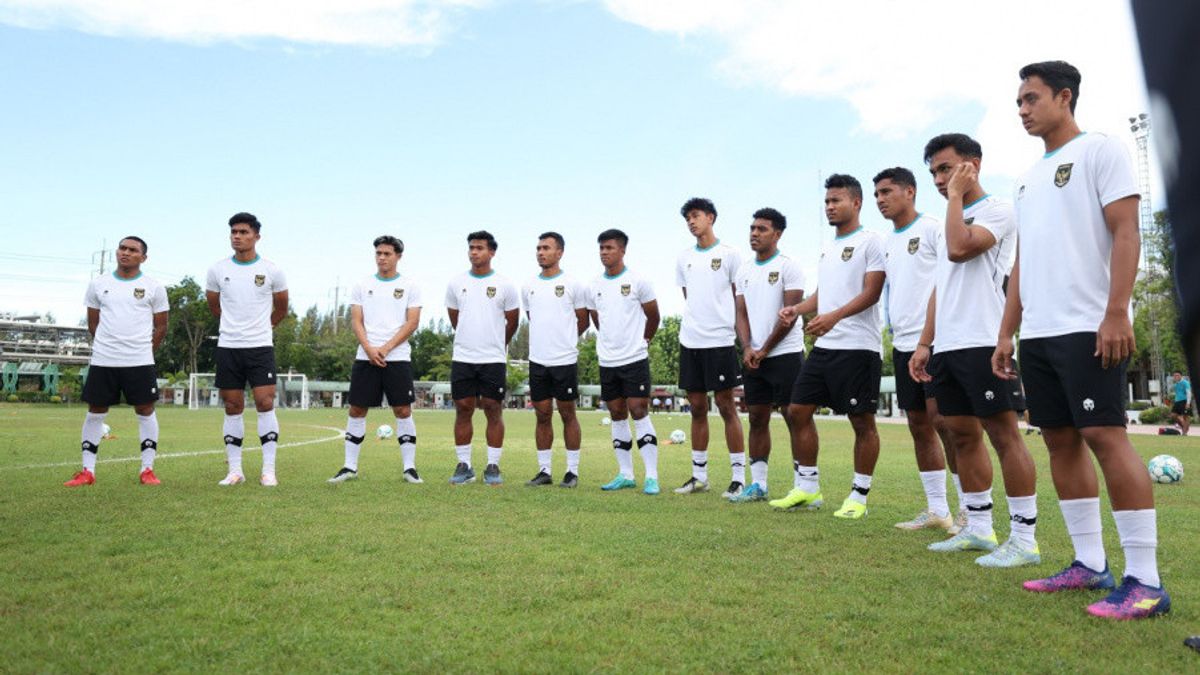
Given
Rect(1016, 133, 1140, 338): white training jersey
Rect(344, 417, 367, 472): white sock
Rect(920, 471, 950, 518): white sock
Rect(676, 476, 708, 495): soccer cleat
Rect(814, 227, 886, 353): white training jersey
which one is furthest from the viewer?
Rect(344, 417, 367, 472): white sock

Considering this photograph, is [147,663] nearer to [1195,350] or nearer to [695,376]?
[1195,350]

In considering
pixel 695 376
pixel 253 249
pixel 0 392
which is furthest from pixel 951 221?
pixel 0 392

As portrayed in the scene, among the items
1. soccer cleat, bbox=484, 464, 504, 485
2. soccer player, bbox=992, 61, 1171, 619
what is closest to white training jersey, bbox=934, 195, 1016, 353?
soccer player, bbox=992, 61, 1171, 619

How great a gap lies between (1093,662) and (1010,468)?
2.31 m

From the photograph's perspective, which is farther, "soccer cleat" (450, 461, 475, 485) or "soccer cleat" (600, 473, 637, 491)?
"soccer cleat" (450, 461, 475, 485)

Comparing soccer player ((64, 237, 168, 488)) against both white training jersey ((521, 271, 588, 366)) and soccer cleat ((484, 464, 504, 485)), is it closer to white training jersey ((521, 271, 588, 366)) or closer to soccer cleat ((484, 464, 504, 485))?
soccer cleat ((484, 464, 504, 485))

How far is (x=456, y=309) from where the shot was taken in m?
10.5

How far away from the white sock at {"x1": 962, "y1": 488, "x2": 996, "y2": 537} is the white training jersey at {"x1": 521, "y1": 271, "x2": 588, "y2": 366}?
5.13 meters

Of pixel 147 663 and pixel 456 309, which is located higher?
pixel 456 309

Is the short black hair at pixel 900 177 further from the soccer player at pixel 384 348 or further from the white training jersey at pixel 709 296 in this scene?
the soccer player at pixel 384 348

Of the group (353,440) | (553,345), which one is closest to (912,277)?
(553,345)

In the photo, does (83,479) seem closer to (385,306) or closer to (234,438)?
(234,438)

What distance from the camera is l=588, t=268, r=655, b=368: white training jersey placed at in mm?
9758

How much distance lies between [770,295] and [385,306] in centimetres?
468
